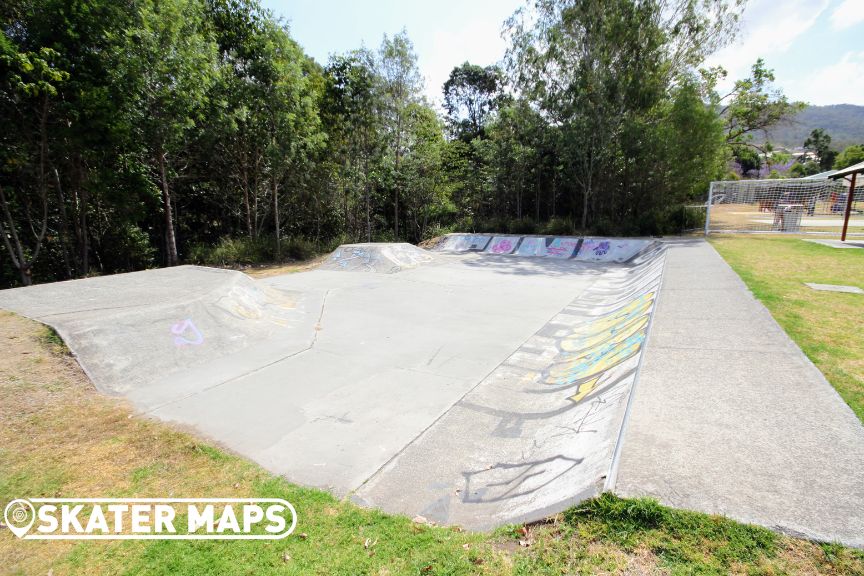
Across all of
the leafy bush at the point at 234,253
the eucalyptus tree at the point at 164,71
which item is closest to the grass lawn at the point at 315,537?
the eucalyptus tree at the point at 164,71

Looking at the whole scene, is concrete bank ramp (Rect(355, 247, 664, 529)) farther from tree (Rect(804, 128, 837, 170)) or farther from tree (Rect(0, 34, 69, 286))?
tree (Rect(804, 128, 837, 170))

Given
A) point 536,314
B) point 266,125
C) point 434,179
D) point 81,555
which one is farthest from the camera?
point 434,179

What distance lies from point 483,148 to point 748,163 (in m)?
49.2

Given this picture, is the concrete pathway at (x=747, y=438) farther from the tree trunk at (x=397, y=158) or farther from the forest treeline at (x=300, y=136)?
the tree trunk at (x=397, y=158)

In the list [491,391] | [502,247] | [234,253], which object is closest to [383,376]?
[491,391]

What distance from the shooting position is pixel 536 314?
7.27 metres

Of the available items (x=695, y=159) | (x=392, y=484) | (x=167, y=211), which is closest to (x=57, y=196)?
(x=167, y=211)

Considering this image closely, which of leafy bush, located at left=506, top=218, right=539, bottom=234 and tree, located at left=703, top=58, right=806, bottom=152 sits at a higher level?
tree, located at left=703, top=58, right=806, bottom=152

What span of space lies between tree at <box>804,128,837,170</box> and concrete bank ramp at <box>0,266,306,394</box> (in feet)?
217

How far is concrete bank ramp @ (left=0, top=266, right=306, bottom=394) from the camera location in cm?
452

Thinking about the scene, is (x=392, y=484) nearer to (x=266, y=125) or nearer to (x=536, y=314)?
(x=536, y=314)

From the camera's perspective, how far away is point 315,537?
224cm

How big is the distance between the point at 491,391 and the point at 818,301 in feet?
16.5

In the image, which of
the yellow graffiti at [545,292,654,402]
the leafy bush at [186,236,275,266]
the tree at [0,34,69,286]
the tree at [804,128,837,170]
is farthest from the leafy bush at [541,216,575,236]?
the tree at [804,128,837,170]
